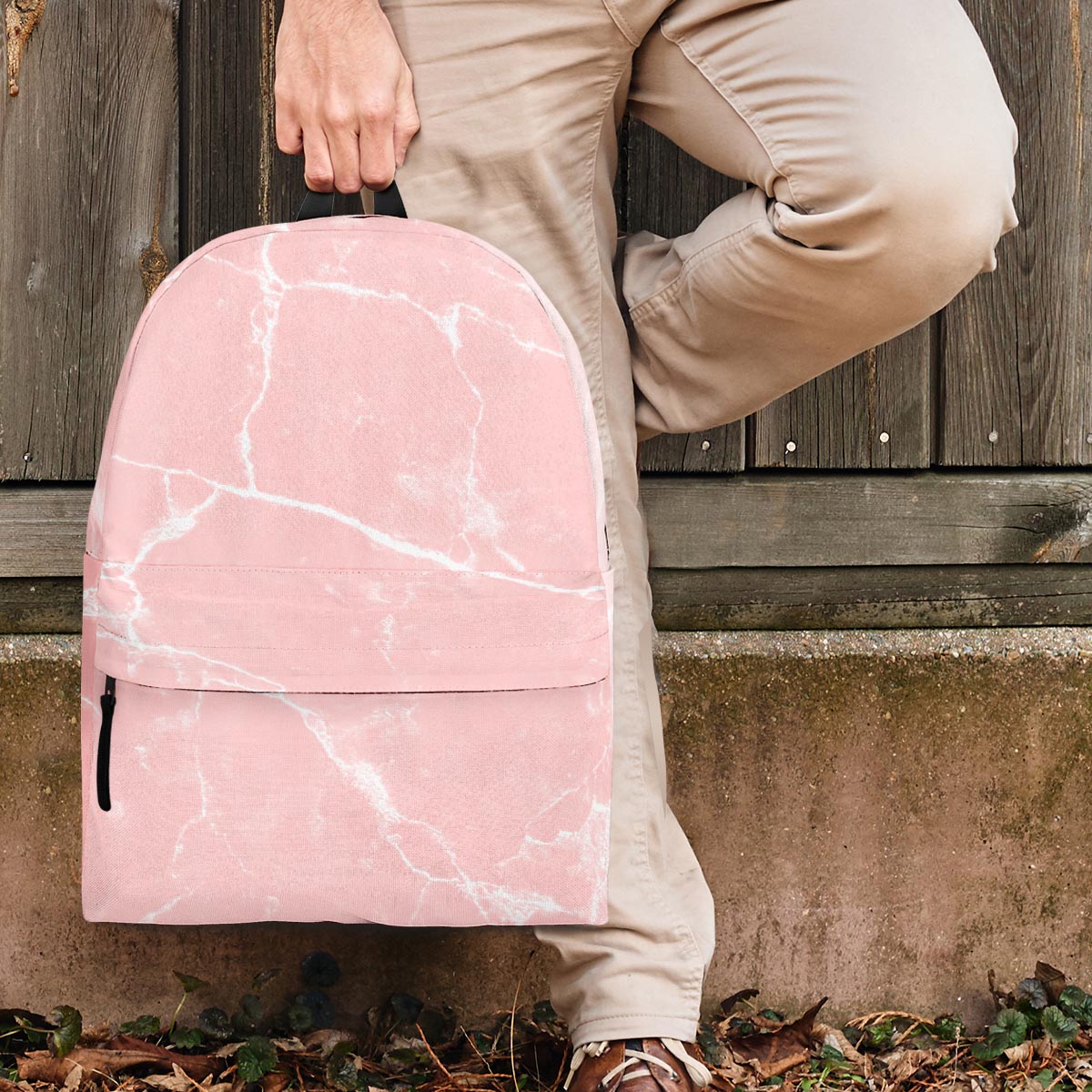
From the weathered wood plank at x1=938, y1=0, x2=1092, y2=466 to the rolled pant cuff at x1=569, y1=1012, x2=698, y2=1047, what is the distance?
2.77 ft

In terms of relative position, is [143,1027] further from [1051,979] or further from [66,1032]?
[1051,979]

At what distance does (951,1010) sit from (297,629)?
3.50 feet

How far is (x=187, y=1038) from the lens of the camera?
1279mm

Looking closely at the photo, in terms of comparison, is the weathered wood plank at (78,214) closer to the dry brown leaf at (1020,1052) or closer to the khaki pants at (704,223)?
the khaki pants at (704,223)

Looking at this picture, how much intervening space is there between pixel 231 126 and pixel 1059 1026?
60.5 inches

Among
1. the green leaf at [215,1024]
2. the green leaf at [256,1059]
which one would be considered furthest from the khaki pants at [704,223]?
the green leaf at [215,1024]

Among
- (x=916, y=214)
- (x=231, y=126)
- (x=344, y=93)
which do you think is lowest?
(x=916, y=214)

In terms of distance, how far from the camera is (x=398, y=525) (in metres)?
0.89

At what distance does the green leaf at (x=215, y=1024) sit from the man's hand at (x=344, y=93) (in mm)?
995

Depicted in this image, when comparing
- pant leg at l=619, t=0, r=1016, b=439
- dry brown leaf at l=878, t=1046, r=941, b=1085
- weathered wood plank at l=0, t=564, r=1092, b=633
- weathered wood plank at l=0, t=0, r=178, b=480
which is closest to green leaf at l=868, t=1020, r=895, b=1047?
dry brown leaf at l=878, t=1046, r=941, b=1085

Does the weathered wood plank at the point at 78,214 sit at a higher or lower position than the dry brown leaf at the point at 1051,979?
higher

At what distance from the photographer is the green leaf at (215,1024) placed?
1.28 m

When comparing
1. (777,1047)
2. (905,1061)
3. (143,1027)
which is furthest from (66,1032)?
(905,1061)

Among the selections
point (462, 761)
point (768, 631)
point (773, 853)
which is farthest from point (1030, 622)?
point (462, 761)
